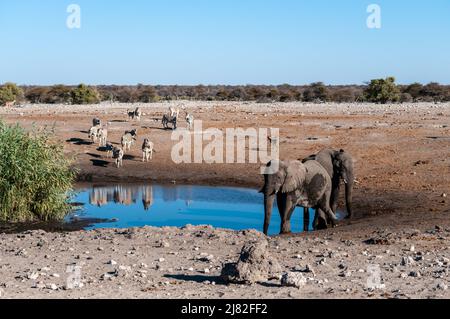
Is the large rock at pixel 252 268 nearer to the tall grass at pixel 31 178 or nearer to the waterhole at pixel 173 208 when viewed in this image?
the waterhole at pixel 173 208

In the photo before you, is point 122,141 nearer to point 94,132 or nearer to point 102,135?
point 102,135

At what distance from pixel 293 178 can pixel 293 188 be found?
Result: 0.23 metres

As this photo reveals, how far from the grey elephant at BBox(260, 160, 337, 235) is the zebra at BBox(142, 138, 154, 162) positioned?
42.8ft

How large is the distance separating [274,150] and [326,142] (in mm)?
2806

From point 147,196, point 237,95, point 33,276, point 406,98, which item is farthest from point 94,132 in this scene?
point 237,95

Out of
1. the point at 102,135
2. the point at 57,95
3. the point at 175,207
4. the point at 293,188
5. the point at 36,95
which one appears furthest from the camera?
the point at 36,95

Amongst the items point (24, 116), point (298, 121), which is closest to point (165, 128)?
point (298, 121)

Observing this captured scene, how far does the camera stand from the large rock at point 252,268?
32.4 ft

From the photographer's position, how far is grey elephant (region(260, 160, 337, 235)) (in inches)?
642

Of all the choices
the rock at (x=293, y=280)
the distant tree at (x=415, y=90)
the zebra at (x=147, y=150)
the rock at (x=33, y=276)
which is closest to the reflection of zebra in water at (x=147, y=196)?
the zebra at (x=147, y=150)

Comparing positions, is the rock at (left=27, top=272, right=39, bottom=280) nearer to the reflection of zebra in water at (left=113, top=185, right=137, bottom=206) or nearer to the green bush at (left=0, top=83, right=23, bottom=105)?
the reflection of zebra in water at (left=113, top=185, right=137, bottom=206)

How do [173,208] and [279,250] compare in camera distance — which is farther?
[173,208]

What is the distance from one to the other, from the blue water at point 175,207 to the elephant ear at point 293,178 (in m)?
1.18

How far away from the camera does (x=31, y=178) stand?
1741 centimetres
